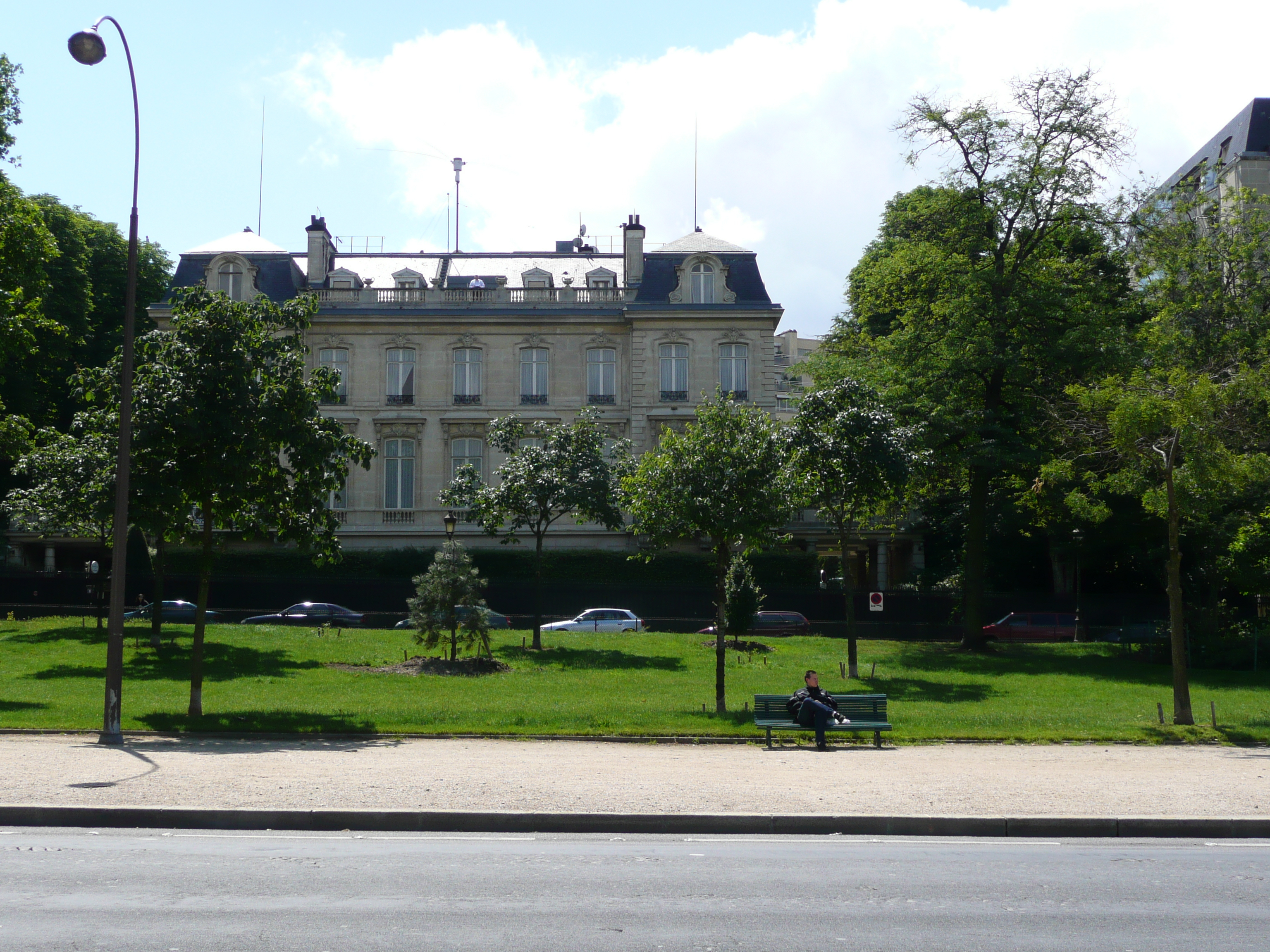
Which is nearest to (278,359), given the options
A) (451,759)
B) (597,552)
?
(451,759)

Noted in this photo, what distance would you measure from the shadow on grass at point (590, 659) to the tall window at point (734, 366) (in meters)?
22.2

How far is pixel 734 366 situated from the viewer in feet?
169

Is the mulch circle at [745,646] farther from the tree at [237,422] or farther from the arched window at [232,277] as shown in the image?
the arched window at [232,277]

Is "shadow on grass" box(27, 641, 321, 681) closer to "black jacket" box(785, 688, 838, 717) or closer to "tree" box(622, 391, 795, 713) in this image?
"tree" box(622, 391, 795, 713)

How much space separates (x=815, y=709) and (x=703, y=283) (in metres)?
37.4

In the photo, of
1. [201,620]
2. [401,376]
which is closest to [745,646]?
[201,620]

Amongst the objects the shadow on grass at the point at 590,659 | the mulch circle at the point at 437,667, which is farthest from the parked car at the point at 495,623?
the mulch circle at the point at 437,667

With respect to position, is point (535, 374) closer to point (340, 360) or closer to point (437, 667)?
point (340, 360)

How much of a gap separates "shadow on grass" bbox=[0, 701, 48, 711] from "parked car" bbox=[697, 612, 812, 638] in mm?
24119

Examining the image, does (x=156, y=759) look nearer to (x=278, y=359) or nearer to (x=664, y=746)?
(x=664, y=746)

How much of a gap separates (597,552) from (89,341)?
25.7 m

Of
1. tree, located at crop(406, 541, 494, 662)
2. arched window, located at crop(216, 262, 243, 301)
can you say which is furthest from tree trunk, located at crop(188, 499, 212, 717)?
arched window, located at crop(216, 262, 243, 301)

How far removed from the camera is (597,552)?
47.4m

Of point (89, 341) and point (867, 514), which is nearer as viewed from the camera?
point (867, 514)
